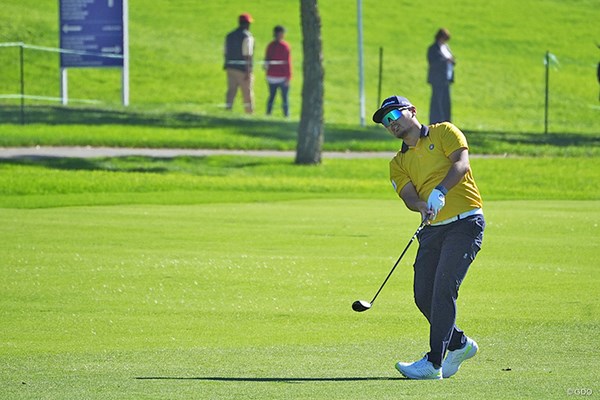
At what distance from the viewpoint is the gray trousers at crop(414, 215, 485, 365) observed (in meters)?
10.1

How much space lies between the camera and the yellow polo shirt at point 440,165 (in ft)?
33.4

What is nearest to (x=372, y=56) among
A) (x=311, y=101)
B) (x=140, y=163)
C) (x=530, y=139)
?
(x=530, y=139)

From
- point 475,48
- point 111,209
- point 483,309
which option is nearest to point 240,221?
point 111,209

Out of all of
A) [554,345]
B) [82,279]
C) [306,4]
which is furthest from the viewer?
[306,4]

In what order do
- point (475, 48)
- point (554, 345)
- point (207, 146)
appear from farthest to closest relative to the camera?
1. point (475, 48)
2. point (207, 146)
3. point (554, 345)

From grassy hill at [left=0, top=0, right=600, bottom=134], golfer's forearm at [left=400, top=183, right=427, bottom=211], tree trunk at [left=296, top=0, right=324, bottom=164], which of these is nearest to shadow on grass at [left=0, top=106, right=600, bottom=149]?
grassy hill at [left=0, top=0, right=600, bottom=134]

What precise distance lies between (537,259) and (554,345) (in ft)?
16.8

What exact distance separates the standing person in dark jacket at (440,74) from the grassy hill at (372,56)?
4.87 m

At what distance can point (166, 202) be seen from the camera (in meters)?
23.3

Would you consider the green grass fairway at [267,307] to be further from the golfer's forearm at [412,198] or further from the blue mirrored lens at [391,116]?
the blue mirrored lens at [391,116]

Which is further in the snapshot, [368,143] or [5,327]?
[368,143]

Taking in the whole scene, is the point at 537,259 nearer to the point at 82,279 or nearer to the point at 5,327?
the point at 82,279

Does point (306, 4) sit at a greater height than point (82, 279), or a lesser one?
greater

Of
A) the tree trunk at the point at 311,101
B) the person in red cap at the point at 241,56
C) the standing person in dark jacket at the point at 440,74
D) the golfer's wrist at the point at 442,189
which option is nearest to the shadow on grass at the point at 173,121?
the standing person in dark jacket at the point at 440,74
